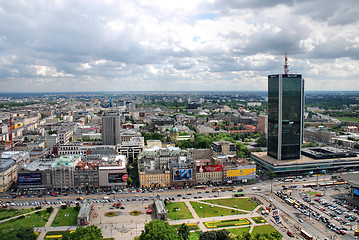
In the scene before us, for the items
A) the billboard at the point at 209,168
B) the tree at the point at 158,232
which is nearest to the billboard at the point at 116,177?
the billboard at the point at 209,168

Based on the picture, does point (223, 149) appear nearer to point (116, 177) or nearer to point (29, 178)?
point (116, 177)

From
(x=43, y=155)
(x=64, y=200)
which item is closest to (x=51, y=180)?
(x=64, y=200)

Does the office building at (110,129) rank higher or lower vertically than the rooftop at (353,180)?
higher

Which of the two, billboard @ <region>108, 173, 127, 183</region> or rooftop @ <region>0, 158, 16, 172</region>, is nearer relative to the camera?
rooftop @ <region>0, 158, 16, 172</region>

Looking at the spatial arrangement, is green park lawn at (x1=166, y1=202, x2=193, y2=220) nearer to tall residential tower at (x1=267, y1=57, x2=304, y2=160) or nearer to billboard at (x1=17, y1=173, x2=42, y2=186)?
billboard at (x1=17, y1=173, x2=42, y2=186)

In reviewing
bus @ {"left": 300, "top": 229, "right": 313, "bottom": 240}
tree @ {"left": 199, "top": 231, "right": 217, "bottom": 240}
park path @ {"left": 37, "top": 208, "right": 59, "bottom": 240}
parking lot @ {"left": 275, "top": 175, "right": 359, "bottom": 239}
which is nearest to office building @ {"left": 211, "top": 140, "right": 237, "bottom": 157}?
parking lot @ {"left": 275, "top": 175, "right": 359, "bottom": 239}

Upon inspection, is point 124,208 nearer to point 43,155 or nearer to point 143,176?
point 143,176

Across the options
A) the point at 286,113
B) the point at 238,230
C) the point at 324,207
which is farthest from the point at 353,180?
the point at 238,230

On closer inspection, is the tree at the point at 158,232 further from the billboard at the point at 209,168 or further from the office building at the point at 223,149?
the office building at the point at 223,149
